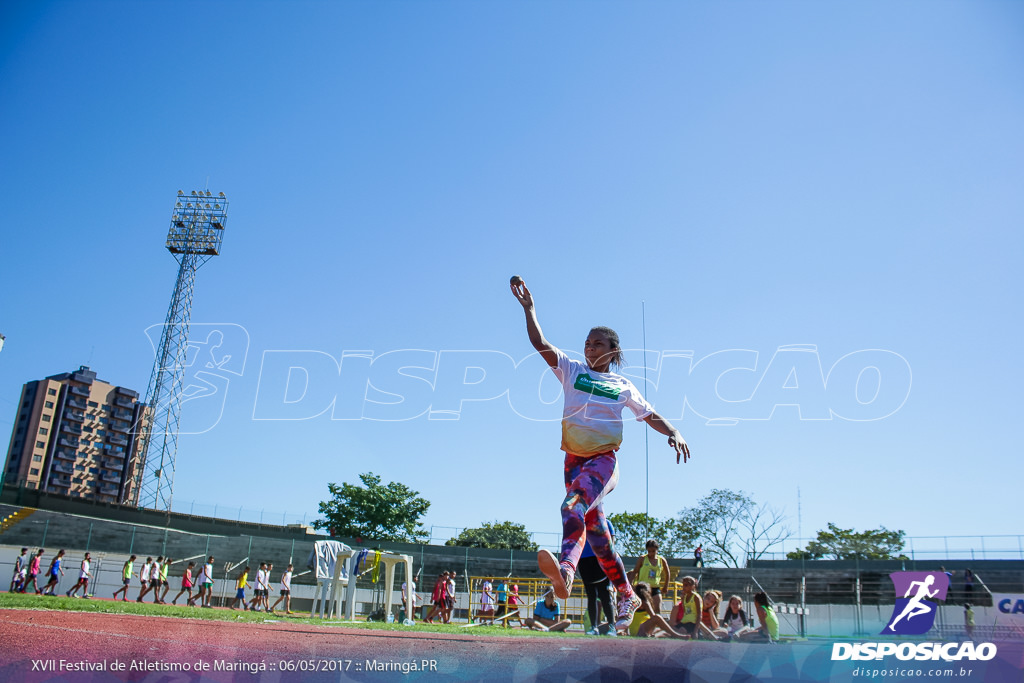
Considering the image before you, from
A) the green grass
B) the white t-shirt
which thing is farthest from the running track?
the green grass

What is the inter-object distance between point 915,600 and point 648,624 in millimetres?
15844

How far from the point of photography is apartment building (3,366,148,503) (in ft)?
313

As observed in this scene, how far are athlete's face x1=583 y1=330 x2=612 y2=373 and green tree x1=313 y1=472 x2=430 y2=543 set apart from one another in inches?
2083

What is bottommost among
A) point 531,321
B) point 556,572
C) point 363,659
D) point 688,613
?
point 688,613

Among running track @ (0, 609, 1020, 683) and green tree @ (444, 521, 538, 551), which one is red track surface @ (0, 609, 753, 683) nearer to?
running track @ (0, 609, 1020, 683)

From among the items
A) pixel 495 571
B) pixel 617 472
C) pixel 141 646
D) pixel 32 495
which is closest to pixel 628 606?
pixel 617 472

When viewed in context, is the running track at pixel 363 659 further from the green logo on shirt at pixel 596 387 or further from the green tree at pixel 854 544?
the green tree at pixel 854 544

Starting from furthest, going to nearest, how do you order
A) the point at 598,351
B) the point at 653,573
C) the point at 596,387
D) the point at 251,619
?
the point at 653,573, the point at 251,619, the point at 598,351, the point at 596,387

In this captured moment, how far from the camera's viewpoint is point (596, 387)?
4.27 meters

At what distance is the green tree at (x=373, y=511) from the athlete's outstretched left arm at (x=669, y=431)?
52.9m

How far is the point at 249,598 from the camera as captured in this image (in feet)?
93.8

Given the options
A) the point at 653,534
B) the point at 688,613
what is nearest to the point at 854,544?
the point at 653,534

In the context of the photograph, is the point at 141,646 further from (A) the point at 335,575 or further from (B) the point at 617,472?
(A) the point at 335,575

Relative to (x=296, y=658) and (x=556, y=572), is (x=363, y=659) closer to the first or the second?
(x=296, y=658)
